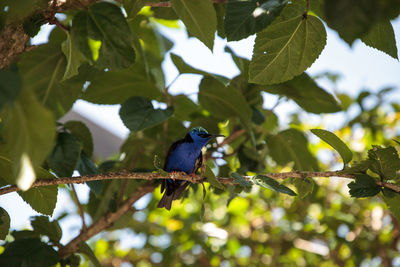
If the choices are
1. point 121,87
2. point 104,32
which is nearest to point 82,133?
point 121,87

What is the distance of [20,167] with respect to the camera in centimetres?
95

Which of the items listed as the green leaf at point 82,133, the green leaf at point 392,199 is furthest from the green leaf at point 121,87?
the green leaf at point 392,199

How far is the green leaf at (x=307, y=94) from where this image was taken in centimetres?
257

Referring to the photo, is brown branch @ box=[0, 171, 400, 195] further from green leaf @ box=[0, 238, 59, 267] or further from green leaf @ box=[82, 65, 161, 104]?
green leaf @ box=[82, 65, 161, 104]

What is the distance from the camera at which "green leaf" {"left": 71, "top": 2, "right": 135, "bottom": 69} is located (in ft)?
5.86

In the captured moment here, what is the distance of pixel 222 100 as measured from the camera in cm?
257

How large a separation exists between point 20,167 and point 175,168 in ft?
8.02

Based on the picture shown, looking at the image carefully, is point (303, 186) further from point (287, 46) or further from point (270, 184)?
point (287, 46)

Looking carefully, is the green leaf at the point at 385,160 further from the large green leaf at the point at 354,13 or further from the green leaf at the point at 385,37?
the large green leaf at the point at 354,13

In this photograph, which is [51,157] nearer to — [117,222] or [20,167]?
[117,222]

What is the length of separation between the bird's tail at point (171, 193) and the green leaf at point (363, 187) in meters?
1.01

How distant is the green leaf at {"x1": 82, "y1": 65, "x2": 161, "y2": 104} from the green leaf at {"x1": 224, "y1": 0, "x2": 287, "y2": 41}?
3.57ft

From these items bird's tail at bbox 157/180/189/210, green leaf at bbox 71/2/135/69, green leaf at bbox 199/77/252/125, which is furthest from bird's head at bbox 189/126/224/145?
green leaf at bbox 71/2/135/69

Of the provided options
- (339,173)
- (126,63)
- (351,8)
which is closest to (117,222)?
(126,63)
